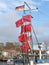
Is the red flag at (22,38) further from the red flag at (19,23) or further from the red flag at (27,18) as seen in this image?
the red flag at (27,18)

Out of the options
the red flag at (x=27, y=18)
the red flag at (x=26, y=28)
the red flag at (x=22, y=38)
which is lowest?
the red flag at (x=22, y=38)

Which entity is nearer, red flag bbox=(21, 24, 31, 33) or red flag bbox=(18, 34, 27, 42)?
red flag bbox=(18, 34, 27, 42)

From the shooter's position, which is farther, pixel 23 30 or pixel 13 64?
pixel 13 64

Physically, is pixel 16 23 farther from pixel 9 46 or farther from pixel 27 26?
pixel 9 46

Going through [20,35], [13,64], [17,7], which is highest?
[17,7]

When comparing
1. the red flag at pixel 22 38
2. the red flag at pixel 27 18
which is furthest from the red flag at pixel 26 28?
the red flag at pixel 22 38

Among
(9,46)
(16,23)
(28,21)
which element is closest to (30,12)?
(28,21)

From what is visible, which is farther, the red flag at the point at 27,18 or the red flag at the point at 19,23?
the red flag at the point at 27,18

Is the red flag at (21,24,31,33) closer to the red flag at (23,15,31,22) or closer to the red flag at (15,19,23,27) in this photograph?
the red flag at (23,15,31,22)

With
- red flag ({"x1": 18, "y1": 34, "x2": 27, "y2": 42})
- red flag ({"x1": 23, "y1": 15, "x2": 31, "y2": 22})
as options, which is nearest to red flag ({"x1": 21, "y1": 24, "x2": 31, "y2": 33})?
red flag ({"x1": 23, "y1": 15, "x2": 31, "y2": 22})

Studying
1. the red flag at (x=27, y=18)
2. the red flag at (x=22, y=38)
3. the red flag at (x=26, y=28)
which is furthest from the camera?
the red flag at (x=26, y=28)

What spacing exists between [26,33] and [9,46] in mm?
105973

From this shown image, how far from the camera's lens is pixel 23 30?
6781 cm

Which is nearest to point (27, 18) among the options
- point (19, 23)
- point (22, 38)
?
point (19, 23)
